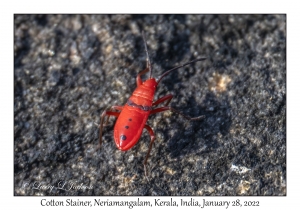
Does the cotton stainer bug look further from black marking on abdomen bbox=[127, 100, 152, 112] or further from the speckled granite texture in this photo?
the speckled granite texture

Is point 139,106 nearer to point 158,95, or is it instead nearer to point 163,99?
point 163,99

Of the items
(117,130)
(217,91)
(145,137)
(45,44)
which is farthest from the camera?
(45,44)

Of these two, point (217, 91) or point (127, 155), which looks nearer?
point (127, 155)

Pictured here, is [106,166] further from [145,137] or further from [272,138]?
[272,138]

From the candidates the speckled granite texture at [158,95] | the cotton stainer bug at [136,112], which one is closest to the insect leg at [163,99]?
the cotton stainer bug at [136,112]

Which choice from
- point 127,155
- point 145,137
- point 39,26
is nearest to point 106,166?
point 127,155

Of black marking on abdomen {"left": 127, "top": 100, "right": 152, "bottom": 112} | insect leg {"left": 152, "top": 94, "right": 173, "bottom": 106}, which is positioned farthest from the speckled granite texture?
black marking on abdomen {"left": 127, "top": 100, "right": 152, "bottom": 112}
